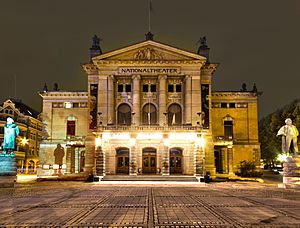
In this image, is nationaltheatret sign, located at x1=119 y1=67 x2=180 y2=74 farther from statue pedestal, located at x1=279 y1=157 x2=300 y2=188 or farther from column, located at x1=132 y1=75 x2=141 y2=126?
statue pedestal, located at x1=279 y1=157 x2=300 y2=188

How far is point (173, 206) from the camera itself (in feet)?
57.7

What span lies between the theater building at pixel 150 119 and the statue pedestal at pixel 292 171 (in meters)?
19.2

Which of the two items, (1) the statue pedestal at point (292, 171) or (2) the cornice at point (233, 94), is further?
(2) the cornice at point (233, 94)

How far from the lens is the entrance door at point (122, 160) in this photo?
5191 cm

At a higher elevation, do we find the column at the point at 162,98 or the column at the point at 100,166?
the column at the point at 162,98

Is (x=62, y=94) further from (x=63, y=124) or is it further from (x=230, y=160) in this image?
(x=230, y=160)

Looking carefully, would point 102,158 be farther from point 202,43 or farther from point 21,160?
point 21,160

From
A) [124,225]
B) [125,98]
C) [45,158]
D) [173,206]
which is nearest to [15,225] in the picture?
[124,225]


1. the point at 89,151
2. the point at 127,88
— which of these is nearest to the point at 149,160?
the point at 89,151

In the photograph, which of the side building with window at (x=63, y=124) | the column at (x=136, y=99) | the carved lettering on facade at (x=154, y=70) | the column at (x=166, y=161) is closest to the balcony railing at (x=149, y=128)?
the column at (x=166, y=161)

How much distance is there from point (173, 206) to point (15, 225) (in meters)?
7.97

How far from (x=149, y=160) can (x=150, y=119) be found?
6.54 meters

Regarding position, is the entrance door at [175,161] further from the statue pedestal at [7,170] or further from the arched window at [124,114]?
the statue pedestal at [7,170]

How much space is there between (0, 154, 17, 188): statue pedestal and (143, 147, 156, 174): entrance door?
2398 centimetres
